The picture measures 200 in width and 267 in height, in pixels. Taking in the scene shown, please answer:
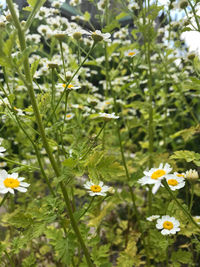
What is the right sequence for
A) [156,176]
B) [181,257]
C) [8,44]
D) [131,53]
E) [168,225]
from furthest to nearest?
1. [131,53]
2. [181,257]
3. [168,225]
4. [156,176]
5. [8,44]

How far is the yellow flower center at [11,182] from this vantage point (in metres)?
0.80

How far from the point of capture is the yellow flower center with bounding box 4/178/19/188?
80 centimetres

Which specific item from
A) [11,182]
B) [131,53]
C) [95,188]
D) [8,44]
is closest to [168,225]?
[95,188]

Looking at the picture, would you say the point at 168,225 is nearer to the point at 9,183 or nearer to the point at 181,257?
the point at 181,257

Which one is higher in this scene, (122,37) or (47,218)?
(122,37)

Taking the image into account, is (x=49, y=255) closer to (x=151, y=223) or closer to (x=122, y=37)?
(x=151, y=223)

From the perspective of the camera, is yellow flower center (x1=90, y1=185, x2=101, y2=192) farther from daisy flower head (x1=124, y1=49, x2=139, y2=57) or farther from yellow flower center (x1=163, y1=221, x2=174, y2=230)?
daisy flower head (x1=124, y1=49, x2=139, y2=57)

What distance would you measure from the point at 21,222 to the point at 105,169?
1.12 ft

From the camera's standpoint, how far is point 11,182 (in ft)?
2.67

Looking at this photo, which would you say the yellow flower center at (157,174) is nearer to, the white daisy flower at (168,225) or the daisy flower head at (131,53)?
the white daisy flower at (168,225)

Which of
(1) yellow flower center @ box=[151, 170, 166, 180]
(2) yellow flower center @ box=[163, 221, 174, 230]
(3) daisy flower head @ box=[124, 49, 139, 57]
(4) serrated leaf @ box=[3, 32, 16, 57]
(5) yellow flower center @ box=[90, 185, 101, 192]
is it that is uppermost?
(4) serrated leaf @ box=[3, 32, 16, 57]

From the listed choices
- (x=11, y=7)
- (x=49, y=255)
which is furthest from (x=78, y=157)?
(x=49, y=255)

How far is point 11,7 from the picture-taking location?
27.0 inches

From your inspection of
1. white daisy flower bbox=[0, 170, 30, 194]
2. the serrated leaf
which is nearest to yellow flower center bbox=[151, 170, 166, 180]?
white daisy flower bbox=[0, 170, 30, 194]
